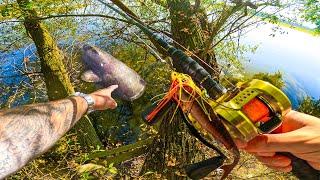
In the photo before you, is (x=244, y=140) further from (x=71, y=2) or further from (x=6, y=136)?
(x=71, y=2)

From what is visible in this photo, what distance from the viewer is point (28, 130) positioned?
5.70 ft

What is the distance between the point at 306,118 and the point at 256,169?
7.89 meters

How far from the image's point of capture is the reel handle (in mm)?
1707

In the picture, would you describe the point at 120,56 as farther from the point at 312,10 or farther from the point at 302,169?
the point at 302,169

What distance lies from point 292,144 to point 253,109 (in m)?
0.21

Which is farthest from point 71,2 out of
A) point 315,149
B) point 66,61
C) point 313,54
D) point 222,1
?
point 313,54

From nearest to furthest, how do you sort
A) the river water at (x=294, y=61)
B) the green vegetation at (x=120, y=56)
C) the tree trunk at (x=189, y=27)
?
the green vegetation at (x=120, y=56), the tree trunk at (x=189, y=27), the river water at (x=294, y=61)

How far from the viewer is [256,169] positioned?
9.34 m

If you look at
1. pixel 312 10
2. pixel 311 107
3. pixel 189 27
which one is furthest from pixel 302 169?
pixel 311 107

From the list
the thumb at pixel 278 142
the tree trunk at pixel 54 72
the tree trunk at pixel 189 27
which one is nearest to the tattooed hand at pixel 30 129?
the thumb at pixel 278 142

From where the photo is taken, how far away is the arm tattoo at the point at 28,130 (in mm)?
1569

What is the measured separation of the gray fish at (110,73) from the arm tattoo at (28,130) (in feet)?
0.87

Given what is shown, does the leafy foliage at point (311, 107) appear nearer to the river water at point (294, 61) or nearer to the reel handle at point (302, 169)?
the river water at point (294, 61)

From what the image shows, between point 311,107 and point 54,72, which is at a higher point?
point 54,72
